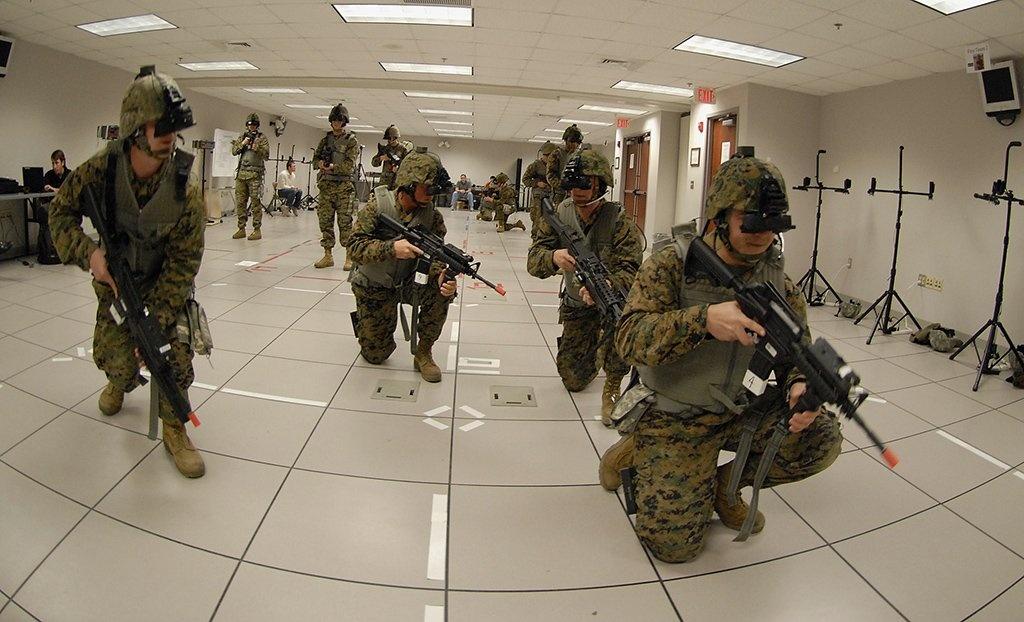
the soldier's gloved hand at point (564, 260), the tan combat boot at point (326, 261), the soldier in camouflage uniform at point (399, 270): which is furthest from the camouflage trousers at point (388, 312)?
the tan combat boot at point (326, 261)

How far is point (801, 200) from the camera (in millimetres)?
7715

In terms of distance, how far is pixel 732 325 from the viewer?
1548 millimetres

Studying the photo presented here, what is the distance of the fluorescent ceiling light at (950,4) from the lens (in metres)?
4.04

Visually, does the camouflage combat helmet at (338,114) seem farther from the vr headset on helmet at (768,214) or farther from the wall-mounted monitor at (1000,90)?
the wall-mounted monitor at (1000,90)

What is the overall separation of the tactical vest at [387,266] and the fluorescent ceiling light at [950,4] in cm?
431

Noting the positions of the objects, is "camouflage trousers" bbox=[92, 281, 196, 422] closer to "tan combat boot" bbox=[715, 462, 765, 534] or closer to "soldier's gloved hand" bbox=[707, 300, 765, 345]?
"soldier's gloved hand" bbox=[707, 300, 765, 345]

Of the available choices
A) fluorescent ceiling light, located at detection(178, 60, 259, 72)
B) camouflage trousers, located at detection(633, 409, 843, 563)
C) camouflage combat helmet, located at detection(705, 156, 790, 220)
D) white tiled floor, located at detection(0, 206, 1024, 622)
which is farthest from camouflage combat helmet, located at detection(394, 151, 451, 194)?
fluorescent ceiling light, located at detection(178, 60, 259, 72)

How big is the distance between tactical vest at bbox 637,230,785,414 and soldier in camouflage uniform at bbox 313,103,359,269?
18.0 ft

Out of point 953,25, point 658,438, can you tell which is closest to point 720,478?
point 658,438

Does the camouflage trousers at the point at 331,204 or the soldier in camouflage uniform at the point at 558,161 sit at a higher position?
the soldier in camouflage uniform at the point at 558,161

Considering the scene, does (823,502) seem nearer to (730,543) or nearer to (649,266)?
(730,543)

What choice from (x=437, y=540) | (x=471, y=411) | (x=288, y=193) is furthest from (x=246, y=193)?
(x=437, y=540)

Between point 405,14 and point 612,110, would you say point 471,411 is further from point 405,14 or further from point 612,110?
point 612,110

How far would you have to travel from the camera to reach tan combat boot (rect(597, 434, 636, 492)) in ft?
7.13
